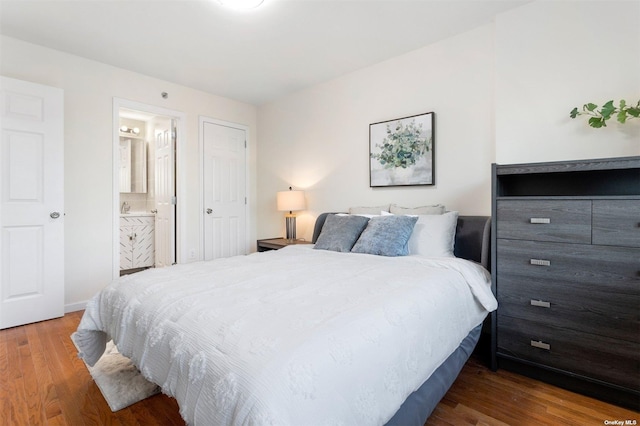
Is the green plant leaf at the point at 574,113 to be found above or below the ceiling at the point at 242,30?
below

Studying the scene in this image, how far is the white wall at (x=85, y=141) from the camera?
291cm

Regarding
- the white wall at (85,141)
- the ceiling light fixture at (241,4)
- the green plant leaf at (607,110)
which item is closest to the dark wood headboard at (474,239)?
the green plant leaf at (607,110)

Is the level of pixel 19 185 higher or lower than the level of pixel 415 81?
lower

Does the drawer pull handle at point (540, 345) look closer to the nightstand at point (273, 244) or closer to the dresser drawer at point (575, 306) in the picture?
the dresser drawer at point (575, 306)

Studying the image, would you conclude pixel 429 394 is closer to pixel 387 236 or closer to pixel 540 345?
pixel 540 345

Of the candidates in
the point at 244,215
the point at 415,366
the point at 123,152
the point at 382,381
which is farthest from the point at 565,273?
the point at 123,152

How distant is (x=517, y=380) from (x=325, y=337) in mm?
1628

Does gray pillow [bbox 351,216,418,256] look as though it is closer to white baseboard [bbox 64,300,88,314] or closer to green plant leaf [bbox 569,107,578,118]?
green plant leaf [bbox 569,107,578,118]

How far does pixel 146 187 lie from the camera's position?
5152 millimetres

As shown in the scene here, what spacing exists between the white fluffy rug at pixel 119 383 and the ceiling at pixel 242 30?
7.80ft

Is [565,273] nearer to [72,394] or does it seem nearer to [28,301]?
[72,394]

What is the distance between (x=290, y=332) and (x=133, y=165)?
5377 millimetres

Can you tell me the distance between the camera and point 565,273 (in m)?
1.76

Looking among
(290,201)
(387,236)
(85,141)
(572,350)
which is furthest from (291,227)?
(572,350)
